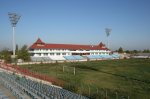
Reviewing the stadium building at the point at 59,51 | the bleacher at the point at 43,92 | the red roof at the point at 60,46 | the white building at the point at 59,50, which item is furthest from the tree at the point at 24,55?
the bleacher at the point at 43,92

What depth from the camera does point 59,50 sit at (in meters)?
93.5

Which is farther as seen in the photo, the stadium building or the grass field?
the stadium building

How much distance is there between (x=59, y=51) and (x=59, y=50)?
383 millimetres

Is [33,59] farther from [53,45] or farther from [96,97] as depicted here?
[96,97]

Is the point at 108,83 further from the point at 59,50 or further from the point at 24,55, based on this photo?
the point at 59,50

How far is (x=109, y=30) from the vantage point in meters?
102

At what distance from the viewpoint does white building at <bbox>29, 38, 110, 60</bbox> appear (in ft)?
289

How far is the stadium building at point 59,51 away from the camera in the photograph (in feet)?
287

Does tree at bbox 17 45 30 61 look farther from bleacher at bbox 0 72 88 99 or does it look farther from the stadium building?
bleacher at bbox 0 72 88 99

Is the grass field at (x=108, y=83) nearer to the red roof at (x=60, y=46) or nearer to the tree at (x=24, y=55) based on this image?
the tree at (x=24, y=55)

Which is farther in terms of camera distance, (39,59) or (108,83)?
(39,59)

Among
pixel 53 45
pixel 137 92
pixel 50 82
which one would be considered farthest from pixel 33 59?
pixel 137 92

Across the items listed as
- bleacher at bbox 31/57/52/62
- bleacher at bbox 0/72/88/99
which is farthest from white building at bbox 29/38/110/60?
bleacher at bbox 0/72/88/99

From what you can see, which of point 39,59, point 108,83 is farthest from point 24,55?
point 108,83
